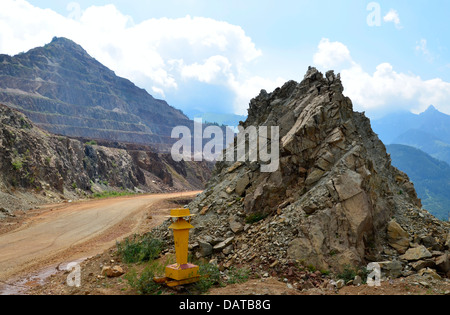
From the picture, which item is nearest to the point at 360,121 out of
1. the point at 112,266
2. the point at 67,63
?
the point at 112,266

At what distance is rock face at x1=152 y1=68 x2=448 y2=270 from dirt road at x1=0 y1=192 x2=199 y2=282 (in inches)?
153

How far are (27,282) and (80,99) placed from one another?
133775 mm

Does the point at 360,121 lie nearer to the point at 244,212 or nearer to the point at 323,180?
the point at 323,180

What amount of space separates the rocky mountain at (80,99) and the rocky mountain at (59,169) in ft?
186

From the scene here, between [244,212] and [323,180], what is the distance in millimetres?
2582

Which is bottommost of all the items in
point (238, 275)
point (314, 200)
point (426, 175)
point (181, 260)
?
point (238, 275)

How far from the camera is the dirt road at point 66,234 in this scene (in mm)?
11602

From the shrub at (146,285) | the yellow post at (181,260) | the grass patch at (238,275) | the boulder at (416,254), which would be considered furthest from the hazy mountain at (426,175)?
the shrub at (146,285)

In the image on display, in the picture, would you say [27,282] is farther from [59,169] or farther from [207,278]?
[59,169]

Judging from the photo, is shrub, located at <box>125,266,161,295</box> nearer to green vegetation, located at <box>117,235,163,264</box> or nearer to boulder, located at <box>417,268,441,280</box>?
green vegetation, located at <box>117,235,163,264</box>

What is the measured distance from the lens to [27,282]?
939 cm

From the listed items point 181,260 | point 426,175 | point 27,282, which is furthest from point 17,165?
point 426,175

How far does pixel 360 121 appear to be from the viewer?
47.0 feet
